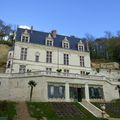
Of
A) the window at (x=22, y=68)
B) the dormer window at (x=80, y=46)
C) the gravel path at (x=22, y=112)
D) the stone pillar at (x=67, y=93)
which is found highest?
the dormer window at (x=80, y=46)

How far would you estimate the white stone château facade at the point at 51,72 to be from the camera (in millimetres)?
34188

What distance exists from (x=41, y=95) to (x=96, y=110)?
9.27 m

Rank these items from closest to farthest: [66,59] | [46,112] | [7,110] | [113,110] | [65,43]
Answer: [7,110]
[46,112]
[113,110]
[66,59]
[65,43]

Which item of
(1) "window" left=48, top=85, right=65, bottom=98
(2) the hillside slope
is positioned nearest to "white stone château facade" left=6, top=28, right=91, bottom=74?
(1) "window" left=48, top=85, right=65, bottom=98

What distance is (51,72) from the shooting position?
34750mm

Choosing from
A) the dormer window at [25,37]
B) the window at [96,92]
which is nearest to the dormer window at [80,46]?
the dormer window at [25,37]

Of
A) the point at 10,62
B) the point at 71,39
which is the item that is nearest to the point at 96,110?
the point at 10,62

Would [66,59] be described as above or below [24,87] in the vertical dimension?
above

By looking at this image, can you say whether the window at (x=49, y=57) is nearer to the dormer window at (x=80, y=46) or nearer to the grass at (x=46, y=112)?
the dormer window at (x=80, y=46)

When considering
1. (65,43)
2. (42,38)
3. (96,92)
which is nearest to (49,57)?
(42,38)

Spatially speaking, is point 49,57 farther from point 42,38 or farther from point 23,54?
point 23,54

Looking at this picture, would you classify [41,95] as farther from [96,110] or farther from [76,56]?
[76,56]

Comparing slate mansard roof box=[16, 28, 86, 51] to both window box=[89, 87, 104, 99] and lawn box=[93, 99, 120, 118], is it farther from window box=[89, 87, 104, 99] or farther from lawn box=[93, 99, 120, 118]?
lawn box=[93, 99, 120, 118]

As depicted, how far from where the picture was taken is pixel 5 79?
3534 centimetres
